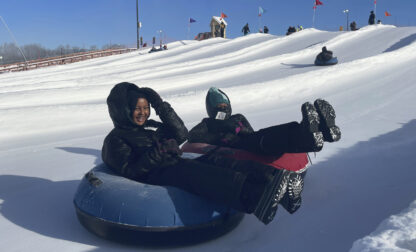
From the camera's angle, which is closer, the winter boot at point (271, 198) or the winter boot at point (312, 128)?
the winter boot at point (271, 198)

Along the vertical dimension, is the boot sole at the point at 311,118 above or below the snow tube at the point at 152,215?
above

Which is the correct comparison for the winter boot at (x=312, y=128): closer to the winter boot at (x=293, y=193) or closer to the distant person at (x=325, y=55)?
the winter boot at (x=293, y=193)

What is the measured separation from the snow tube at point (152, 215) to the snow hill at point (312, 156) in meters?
0.11

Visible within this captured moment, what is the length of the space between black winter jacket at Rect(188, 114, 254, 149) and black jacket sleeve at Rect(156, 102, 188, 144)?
1.52ft

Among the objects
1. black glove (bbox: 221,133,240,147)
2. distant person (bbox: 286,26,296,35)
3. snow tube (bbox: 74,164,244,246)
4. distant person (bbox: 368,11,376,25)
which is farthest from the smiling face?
distant person (bbox: 368,11,376,25)

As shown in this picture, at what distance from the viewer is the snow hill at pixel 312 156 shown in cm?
225

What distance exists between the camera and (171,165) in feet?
7.82

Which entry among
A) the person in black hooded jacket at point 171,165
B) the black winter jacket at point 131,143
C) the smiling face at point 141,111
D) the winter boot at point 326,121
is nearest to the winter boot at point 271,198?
the person in black hooded jacket at point 171,165

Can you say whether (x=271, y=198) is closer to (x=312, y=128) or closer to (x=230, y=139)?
(x=312, y=128)

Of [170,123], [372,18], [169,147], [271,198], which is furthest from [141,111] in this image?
[372,18]

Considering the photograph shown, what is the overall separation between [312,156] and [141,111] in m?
2.26

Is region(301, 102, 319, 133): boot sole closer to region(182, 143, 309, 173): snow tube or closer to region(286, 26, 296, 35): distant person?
region(182, 143, 309, 173): snow tube

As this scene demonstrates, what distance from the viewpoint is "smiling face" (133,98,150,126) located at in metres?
2.48

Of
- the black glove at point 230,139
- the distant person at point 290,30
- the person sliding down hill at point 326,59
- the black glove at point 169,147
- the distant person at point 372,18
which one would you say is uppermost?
the distant person at point 372,18
